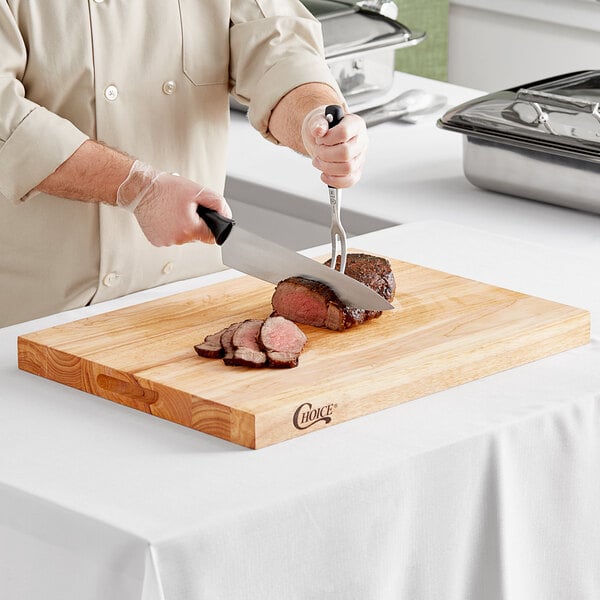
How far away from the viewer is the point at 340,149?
1462 millimetres

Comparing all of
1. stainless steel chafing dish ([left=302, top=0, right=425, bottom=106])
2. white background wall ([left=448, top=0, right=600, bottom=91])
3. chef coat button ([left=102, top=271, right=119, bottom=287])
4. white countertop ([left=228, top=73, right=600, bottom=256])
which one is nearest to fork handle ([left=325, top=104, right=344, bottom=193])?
chef coat button ([left=102, top=271, right=119, bottom=287])

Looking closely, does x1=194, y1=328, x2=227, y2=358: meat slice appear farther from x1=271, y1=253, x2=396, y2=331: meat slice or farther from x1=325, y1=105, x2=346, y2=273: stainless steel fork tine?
x1=325, y1=105, x2=346, y2=273: stainless steel fork tine

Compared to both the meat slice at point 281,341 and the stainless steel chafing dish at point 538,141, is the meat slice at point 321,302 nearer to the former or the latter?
the meat slice at point 281,341

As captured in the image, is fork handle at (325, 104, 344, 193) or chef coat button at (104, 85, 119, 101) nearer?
fork handle at (325, 104, 344, 193)

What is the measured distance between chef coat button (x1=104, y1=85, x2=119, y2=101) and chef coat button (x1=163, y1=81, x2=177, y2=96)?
0.08 meters

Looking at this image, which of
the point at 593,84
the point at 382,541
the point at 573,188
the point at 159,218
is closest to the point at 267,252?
the point at 159,218

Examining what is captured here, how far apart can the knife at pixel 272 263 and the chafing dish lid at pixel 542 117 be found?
66 cm

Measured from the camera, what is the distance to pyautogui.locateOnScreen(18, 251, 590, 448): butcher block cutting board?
1177 millimetres

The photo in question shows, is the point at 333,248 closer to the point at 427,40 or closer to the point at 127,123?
the point at 127,123

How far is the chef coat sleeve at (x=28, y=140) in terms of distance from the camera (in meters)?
1.46

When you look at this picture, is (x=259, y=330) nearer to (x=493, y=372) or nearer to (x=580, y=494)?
(x=493, y=372)

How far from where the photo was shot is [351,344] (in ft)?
4.31

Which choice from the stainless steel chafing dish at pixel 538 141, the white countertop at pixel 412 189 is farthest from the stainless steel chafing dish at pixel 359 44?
the stainless steel chafing dish at pixel 538 141

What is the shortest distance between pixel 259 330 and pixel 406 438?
0.67ft
